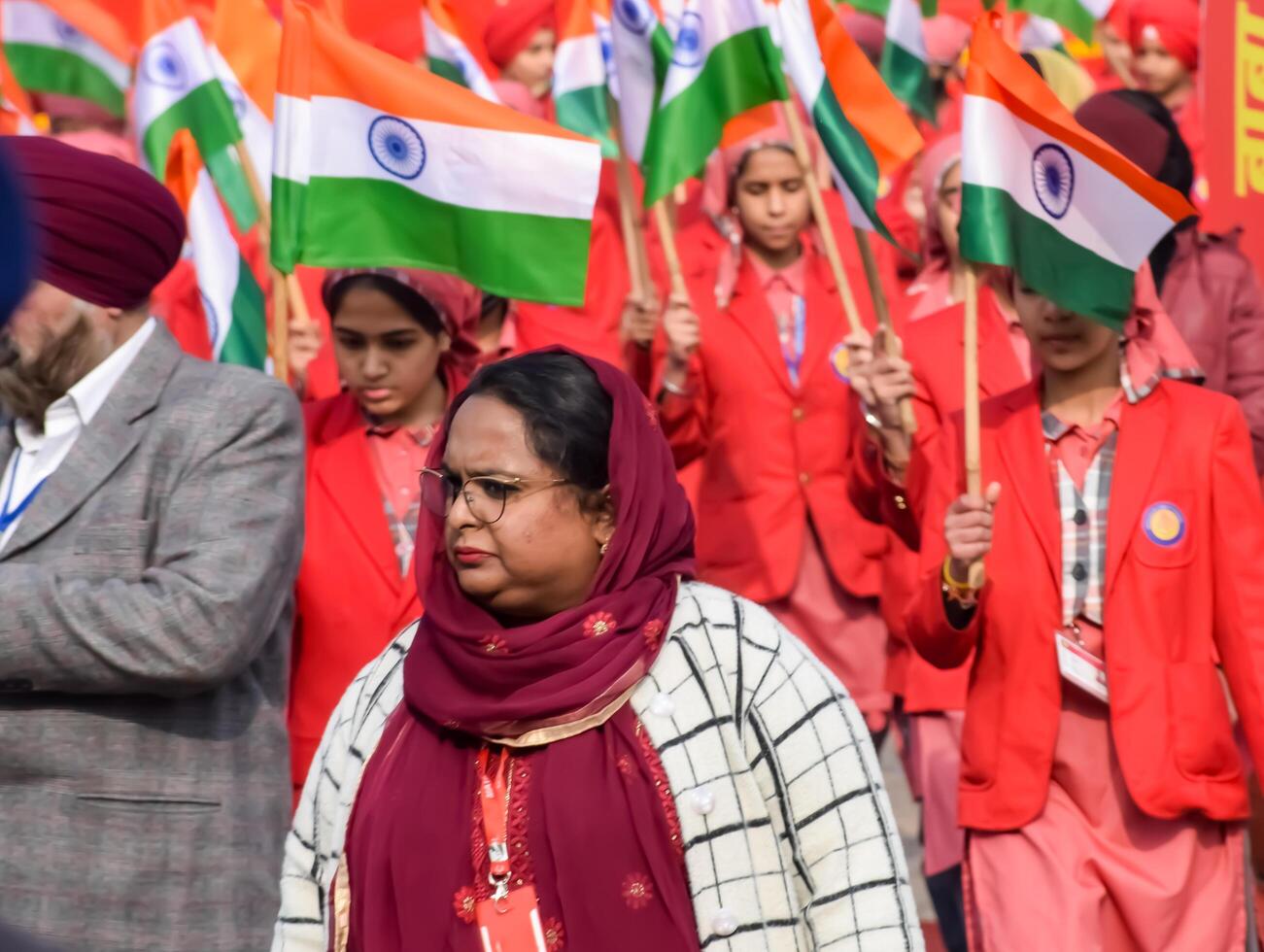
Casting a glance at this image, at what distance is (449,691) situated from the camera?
11.9 ft

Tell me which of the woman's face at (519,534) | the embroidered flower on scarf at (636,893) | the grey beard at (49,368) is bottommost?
the embroidered flower on scarf at (636,893)

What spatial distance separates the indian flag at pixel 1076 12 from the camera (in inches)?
340

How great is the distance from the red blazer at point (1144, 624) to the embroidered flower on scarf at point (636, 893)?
183 centimetres

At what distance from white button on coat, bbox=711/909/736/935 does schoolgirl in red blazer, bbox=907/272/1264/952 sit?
1712mm

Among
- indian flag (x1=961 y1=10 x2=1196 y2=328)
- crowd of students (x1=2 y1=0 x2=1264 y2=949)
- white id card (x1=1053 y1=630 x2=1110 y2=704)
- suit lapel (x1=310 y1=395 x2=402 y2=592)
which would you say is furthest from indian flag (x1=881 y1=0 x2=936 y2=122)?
white id card (x1=1053 y1=630 x2=1110 y2=704)

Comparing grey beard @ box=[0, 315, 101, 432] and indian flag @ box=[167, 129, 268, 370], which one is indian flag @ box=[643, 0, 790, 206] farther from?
grey beard @ box=[0, 315, 101, 432]

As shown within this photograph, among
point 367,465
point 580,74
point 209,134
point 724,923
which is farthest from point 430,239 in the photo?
point 724,923

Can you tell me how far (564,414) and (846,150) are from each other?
2.69 m

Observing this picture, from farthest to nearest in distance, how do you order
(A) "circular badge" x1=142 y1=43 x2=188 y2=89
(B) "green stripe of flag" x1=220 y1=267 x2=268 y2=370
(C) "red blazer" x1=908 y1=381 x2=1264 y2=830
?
(A) "circular badge" x1=142 y1=43 x2=188 y2=89 < (B) "green stripe of flag" x1=220 y1=267 x2=268 y2=370 < (C) "red blazer" x1=908 y1=381 x2=1264 y2=830

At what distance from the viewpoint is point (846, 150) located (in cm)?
623

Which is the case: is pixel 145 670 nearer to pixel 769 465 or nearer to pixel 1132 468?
pixel 1132 468

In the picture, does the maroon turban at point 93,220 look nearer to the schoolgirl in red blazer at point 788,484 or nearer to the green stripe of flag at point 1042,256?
the green stripe of flag at point 1042,256

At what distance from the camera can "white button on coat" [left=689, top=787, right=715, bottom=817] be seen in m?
3.49

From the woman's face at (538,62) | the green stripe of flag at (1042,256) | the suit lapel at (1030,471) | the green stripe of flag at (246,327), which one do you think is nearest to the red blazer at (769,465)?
the green stripe of flag at (246,327)
